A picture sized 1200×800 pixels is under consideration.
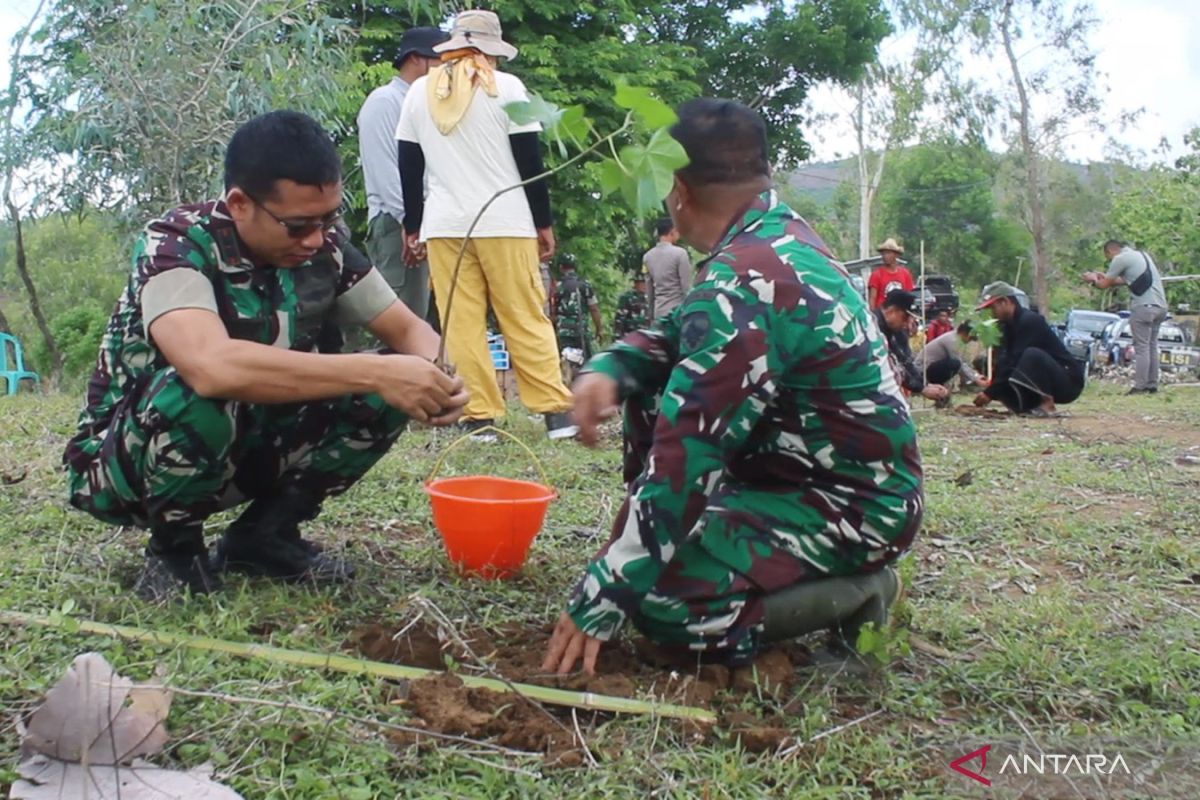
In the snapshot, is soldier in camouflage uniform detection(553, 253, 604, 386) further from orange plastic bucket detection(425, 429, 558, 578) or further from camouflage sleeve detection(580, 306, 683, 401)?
camouflage sleeve detection(580, 306, 683, 401)

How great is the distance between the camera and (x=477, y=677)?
2.04 meters

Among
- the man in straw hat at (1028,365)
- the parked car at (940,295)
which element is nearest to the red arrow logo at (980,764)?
the man in straw hat at (1028,365)

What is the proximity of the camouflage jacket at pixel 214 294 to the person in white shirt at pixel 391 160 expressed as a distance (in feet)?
8.20

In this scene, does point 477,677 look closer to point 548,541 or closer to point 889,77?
point 548,541

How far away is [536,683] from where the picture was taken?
6.66 ft

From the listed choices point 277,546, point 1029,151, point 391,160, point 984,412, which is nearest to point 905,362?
point 984,412

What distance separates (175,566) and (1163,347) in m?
18.3

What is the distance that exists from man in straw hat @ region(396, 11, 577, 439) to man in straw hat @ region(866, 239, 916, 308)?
596 centimetres

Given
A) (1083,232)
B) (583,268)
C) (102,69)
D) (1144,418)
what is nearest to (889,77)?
(1083,232)

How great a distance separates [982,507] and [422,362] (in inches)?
99.1

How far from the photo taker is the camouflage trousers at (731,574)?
2.06m

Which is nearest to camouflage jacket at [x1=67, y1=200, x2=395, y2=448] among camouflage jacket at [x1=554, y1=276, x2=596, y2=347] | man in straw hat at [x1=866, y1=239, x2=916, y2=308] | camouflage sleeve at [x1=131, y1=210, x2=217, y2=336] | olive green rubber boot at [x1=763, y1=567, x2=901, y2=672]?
camouflage sleeve at [x1=131, y1=210, x2=217, y2=336]

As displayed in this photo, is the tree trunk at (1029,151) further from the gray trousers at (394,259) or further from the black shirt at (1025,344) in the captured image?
the gray trousers at (394,259)

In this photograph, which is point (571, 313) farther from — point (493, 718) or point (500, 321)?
point (493, 718)
